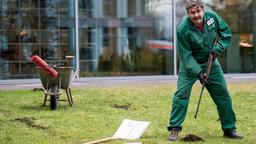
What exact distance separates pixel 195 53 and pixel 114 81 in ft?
27.2

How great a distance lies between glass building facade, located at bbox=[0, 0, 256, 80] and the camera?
49.1 ft

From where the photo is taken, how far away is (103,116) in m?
8.74

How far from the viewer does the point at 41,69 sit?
31.2ft

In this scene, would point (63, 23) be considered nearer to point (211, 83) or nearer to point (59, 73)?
point (59, 73)

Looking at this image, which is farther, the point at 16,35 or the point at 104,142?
the point at 16,35

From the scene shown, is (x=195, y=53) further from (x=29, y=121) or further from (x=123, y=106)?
(x=123, y=106)

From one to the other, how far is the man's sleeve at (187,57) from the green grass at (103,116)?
2.84ft

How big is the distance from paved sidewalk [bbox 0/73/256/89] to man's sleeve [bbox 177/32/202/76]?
709 cm

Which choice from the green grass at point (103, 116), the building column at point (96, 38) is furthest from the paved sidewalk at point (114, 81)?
the green grass at point (103, 116)

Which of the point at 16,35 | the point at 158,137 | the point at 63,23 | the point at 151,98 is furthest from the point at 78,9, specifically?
the point at 158,137

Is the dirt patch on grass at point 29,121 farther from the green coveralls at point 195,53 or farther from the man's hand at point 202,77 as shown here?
the man's hand at point 202,77

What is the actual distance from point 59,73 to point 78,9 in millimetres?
5961

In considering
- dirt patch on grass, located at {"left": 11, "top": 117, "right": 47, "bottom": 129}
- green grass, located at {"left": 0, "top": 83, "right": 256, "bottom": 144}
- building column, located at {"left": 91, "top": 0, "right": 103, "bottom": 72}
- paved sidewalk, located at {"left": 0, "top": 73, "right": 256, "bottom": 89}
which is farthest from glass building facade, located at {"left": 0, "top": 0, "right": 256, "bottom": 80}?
dirt patch on grass, located at {"left": 11, "top": 117, "right": 47, "bottom": 129}

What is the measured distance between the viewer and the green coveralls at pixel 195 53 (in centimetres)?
671
